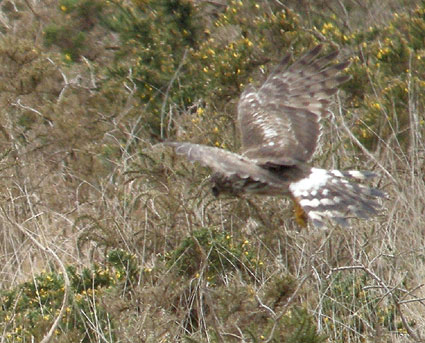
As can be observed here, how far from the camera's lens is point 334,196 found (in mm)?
6055

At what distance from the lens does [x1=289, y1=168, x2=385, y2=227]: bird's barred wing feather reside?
19.2 feet

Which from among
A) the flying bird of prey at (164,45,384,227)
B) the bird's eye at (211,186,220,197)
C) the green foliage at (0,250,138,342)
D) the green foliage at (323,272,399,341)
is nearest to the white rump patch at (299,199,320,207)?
the flying bird of prey at (164,45,384,227)

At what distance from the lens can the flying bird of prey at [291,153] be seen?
19.6 ft

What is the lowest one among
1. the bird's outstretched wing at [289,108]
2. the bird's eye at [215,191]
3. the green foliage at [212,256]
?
the green foliage at [212,256]

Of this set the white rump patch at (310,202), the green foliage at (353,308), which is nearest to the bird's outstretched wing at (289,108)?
the white rump patch at (310,202)

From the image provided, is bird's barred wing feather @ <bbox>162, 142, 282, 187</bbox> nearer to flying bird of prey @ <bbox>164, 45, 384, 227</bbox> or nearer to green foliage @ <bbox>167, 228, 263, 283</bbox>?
flying bird of prey @ <bbox>164, 45, 384, 227</bbox>

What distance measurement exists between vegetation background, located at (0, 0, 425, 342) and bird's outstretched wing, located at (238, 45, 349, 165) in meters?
0.23

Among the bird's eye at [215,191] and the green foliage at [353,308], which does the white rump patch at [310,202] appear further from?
the bird's eye at [215,191]

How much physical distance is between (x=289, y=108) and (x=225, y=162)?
4.34ft

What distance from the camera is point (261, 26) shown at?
→ 918 cm

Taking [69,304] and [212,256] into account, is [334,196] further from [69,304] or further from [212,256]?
[69,304]

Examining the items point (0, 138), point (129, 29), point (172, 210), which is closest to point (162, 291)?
point (172, 210)

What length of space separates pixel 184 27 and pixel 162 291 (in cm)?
503

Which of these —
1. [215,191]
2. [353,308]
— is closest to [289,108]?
[215,191]
